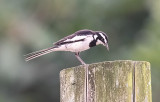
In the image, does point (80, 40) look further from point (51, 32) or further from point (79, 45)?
point (51, 32)

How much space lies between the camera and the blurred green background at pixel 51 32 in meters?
19.0

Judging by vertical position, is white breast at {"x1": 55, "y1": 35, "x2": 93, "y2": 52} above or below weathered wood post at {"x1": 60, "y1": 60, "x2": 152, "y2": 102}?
above

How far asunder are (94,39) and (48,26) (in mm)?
11640

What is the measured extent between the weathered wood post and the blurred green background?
1197 centimetres

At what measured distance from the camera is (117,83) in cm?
582

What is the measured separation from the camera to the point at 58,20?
2039 cm

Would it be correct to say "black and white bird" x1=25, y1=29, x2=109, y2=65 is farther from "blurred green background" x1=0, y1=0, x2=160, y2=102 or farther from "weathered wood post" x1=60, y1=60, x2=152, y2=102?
"blurred green background" x1=0, y1=0, x2=160, y2=102

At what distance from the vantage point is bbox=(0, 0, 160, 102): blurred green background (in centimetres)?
1897

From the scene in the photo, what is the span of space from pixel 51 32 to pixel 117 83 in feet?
45.9

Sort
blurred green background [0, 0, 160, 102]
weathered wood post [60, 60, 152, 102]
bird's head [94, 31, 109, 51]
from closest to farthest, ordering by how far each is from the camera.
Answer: weathered wood post [60, 60, 152, 102] → bird's head [94, 31, 109, 51] → blurred green background [0, 0, 160, 102]

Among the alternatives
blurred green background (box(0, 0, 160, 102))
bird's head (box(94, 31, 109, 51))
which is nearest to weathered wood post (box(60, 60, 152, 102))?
bird's head (box(94, 31, 109, 51))

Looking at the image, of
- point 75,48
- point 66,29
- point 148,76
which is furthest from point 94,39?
point 66,29

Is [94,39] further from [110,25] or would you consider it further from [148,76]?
[110,25]

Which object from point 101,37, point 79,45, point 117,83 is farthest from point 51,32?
point 117,83
